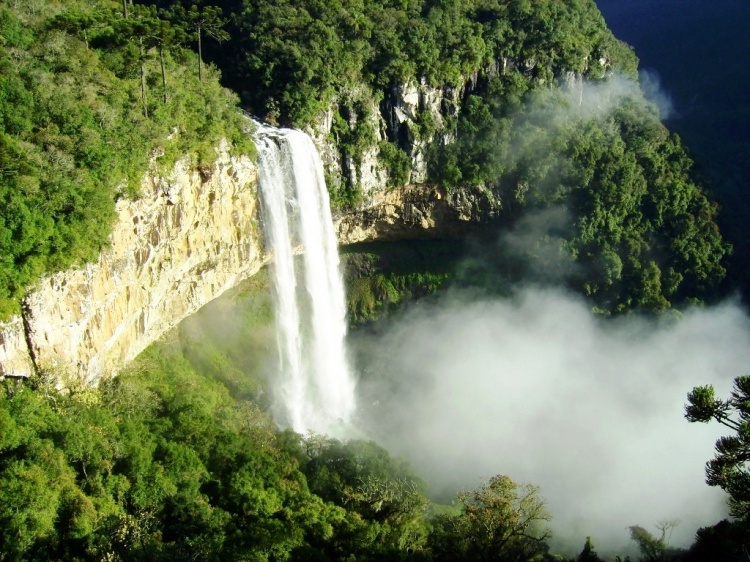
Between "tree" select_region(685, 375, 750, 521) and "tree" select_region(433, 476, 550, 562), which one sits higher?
"tree" select_region(685, 375, 750, 521)

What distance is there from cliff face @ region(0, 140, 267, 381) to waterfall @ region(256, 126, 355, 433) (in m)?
1.23

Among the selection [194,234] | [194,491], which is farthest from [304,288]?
[194,491]

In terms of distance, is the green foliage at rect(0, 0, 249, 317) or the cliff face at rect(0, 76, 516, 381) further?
the cliff face at rect(0, 76, 516, 381)

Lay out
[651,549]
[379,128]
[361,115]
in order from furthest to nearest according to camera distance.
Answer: [379,128]
[361,115]
[651,549]

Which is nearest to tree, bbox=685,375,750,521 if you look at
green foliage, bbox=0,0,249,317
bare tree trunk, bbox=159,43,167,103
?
green foliage, bbox=0,0,249,317

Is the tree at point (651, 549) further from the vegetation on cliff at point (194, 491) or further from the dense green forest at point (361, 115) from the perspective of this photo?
the dense green forest at point (361, 115)

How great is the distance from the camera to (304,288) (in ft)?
108

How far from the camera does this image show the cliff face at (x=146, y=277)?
18.7m

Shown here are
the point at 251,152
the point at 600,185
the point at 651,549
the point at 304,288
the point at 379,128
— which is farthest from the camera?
the point at 600,185

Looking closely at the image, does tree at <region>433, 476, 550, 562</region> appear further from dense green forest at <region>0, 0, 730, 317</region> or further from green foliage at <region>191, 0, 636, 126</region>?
green foliage at <region>191, 0, 636, 126</region>

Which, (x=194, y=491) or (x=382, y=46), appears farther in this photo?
(x=382, y=46)

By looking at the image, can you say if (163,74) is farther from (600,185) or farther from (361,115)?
(600,185)

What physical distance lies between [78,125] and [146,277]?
246 inches

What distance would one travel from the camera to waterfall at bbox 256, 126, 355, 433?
29.0 m
